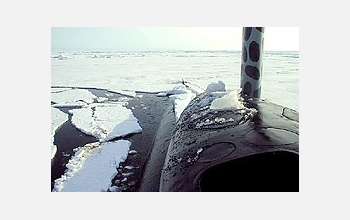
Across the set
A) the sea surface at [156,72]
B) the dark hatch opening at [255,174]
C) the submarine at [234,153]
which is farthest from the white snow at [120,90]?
the dark hatch opening at [255,174]

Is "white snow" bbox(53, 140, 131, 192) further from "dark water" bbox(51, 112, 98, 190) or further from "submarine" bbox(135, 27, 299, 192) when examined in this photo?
"submarine" bbox(135, 27, 299, 192)

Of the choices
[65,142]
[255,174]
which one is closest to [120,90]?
[65,142]

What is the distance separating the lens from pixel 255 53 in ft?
10.7

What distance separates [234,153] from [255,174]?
0.53ft

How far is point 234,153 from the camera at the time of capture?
72.1 inches

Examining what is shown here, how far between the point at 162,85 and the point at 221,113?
4.10 meters

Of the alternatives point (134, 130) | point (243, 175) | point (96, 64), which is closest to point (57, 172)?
point (134, 130)

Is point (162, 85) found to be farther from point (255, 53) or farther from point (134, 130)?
point (255, 53)

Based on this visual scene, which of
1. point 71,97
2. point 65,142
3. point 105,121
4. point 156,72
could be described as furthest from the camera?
point 156,72

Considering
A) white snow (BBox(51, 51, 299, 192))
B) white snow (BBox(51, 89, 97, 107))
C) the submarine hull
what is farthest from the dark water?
the submarine hull

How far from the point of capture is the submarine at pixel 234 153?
5.73 ft

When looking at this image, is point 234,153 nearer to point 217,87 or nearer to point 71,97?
point 217,87

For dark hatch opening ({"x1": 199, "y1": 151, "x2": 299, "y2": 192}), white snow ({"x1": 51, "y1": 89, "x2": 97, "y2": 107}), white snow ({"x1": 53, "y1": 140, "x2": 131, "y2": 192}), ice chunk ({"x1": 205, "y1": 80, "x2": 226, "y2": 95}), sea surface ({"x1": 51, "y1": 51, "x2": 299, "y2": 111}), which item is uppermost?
sea surface ({"x1": 51, "y1": 51, "x2": 299, "y2": 111})

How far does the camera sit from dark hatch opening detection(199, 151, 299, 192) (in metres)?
1.73
